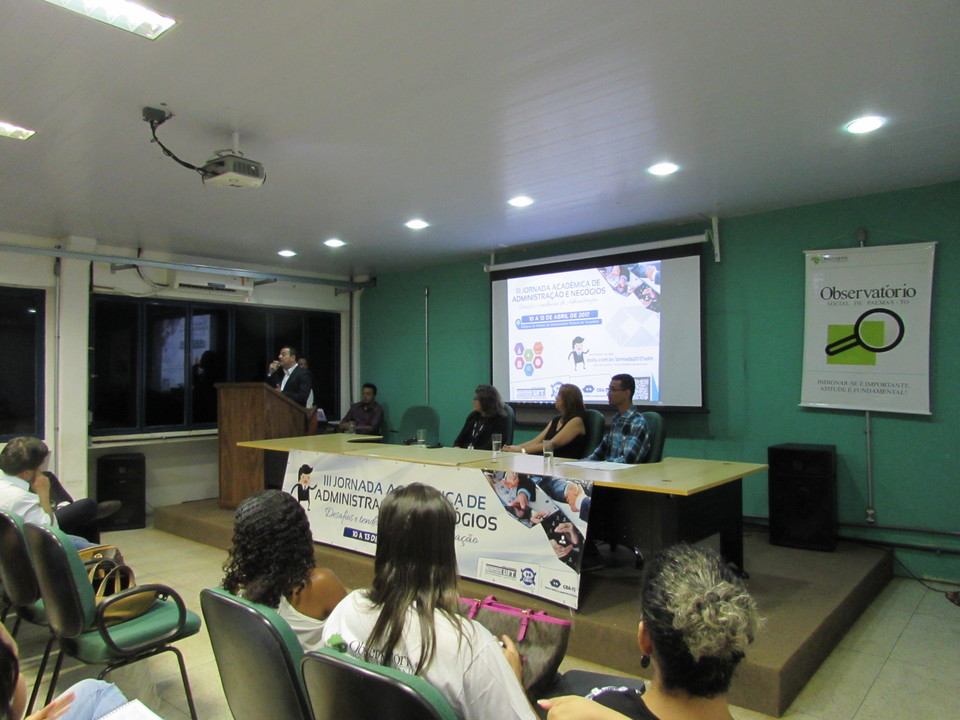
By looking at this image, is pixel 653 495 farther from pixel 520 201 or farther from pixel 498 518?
pixel 520 201

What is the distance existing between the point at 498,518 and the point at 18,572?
6.90 feet

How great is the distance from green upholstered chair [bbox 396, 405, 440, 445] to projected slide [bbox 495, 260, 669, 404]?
1.07 metres

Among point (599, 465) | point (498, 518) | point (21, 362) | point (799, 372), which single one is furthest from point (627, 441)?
point (21, 362)

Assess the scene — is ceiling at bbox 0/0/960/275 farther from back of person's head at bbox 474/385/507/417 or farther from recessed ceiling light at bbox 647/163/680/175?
back of person's head at bbox 474/385/507/417

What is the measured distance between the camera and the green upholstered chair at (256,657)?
137 centimetres

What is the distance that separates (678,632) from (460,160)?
10.4ft

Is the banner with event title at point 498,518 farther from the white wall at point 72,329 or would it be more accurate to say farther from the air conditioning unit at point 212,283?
the air conditioning unit at point 212,283

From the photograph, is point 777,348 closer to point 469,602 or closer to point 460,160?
point 460,160

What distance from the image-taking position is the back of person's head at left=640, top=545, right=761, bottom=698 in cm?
102

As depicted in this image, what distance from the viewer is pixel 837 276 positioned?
4461mm

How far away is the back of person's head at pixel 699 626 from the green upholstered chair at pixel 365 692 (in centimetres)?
40

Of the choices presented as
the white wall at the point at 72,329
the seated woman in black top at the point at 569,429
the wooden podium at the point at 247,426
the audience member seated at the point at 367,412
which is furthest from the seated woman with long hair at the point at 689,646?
the audience member seated at the point at 367,412

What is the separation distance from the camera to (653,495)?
3117 mm

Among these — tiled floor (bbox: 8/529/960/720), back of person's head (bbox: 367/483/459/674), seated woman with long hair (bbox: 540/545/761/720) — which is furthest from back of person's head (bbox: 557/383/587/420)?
seated woman with long hair (bbox: 540/545/761/720)
